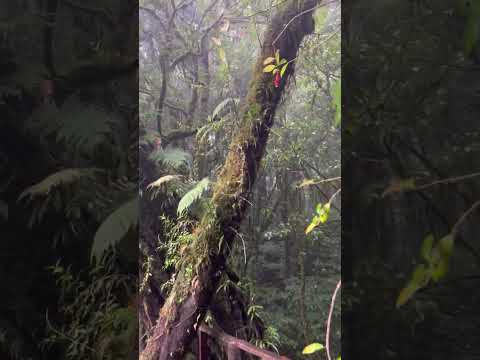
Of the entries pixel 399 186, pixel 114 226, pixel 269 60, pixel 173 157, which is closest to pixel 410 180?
pixel 399 186

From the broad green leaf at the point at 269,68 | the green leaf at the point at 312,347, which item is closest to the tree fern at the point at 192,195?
the broad green leaf at the point at 269,68

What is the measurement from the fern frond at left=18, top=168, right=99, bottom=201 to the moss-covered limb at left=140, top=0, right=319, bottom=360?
1.45 metres

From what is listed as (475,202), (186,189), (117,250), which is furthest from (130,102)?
(186,189)

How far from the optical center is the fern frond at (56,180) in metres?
0.49

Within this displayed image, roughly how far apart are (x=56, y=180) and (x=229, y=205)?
1.50 meters

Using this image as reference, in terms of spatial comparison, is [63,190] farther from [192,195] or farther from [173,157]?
[173,157]

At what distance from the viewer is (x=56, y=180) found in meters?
0.50

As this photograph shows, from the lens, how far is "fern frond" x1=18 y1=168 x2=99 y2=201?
1.60 feet

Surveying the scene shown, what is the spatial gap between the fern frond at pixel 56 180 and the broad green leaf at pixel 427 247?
0.38m

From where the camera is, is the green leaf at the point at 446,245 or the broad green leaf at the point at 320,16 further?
the broad green leaf at the point at 320,16

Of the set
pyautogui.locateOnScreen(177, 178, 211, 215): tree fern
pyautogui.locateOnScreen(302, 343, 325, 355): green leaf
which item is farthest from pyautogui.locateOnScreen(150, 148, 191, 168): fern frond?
pyautogui.locateOnScreen(302, 343, 325, 355): green leaf

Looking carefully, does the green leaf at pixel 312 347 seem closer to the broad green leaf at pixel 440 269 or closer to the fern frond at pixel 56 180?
the broad green leaf at pixel 440 269

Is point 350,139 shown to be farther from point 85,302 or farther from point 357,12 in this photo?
point 85,302

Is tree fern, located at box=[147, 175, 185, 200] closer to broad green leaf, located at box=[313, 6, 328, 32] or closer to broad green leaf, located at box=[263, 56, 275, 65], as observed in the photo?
broad green leaf, located at box=[263, 56, 275, 65]
